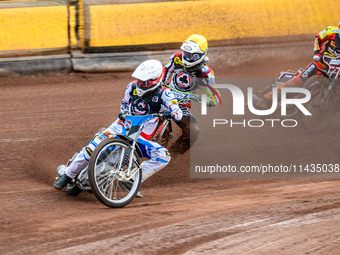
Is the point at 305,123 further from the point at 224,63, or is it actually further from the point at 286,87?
the point at 224,63

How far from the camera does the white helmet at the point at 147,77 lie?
6.98 m

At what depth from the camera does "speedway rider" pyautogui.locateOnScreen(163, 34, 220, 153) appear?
8.59 meters

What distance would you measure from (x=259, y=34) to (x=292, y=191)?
23.6 ft

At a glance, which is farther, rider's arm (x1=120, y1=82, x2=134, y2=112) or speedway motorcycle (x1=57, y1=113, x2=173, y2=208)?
rider's arm (x1=120, y1=82, x2=134, y2=112)

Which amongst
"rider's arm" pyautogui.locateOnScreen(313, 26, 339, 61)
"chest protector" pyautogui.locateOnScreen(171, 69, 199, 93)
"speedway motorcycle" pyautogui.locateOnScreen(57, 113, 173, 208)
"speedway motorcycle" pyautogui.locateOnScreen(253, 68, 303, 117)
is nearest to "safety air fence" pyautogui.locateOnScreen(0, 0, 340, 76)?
"speedway motorcycle" pyautogui.locateOnScreen(253, 68, 303, 117)

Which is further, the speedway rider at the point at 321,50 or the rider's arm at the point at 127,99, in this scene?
the speedway rider at the point at 321,50

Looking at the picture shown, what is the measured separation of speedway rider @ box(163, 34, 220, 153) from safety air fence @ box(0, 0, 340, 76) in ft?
12.6

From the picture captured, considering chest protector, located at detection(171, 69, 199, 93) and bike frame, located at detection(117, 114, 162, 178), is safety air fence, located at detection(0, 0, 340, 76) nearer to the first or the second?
chest protector, located at detection(171, 69, 199, 93)

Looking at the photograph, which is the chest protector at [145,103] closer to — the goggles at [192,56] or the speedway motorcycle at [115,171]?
the speedway motorcycle at [115,171]

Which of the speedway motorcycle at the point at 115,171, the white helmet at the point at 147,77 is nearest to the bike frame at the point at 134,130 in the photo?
the speedway motorcycle at the point at 115,171

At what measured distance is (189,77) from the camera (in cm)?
891

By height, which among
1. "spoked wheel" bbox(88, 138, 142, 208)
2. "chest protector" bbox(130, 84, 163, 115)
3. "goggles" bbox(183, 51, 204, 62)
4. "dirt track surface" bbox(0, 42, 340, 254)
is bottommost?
"dirt track surface" bbox(0, 42, 340, 254)

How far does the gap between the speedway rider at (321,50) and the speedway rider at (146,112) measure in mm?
3898
